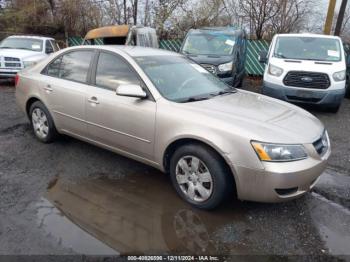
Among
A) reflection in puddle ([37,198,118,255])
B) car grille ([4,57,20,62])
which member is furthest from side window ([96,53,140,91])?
car grille ([4,57,20,62])

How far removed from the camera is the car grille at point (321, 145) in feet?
10.6

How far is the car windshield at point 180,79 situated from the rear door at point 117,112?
210mm

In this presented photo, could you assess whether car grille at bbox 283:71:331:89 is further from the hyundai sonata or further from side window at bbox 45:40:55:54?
side window at bbox 45:40:55:54

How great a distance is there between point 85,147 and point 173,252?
2786 mm

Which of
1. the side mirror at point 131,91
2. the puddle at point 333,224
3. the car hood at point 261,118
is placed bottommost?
the puddle at point 333,224

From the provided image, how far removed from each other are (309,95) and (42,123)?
5.75m

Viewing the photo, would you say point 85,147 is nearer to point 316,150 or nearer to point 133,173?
point 133,173

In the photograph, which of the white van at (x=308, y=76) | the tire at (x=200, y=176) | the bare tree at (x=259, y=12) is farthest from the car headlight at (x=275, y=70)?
the bare tree at (x=259, y=12)

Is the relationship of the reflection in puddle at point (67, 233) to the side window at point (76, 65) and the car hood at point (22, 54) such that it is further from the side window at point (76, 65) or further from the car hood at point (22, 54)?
the car hood at point (22, 54)

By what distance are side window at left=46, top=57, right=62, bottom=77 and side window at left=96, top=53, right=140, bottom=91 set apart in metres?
0.90

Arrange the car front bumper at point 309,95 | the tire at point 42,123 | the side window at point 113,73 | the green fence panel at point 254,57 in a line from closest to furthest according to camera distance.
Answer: the side window at point 113,73 < the tire at point 42,123 < the car front bumper at point 309,95 < the green fence panel at point 254,57

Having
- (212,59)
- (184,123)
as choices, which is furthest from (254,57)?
(184,123)

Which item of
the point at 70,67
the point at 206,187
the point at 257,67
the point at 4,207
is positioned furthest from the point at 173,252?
the point at 257,67

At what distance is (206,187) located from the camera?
3.33 metres
